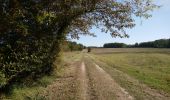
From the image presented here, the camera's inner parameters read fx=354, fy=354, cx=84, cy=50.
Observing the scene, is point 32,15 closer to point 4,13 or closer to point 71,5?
point 4,13

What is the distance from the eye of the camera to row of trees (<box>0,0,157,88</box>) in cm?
1616

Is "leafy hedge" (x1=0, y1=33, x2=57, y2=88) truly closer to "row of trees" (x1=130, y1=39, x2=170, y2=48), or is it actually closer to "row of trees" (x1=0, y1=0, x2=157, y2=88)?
"row of trees" (x1=0, y1=0, x2=157, y2=88)

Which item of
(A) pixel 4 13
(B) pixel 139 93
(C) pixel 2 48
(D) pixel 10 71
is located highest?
(A) pixel 4 13

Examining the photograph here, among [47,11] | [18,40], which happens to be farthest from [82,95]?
[47,11]

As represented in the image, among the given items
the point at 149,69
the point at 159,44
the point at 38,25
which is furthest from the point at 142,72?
the point at 159,44

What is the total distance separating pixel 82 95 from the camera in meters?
16.4

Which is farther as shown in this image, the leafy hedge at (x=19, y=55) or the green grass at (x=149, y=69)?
the green grass at (x=149, y=69)

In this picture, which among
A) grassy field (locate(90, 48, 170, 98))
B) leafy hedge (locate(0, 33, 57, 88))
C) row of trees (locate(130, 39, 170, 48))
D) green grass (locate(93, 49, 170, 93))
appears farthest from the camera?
row of trees (locate(130, 39, 170, 48))

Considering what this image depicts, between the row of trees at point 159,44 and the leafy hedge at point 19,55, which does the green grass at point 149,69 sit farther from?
the row of trees at point 159,44

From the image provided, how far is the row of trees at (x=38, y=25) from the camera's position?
53.0 ft

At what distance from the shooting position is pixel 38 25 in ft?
63.6

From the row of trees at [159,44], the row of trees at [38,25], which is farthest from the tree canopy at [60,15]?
the row of trees at [159,44]

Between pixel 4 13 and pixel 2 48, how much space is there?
1582mm

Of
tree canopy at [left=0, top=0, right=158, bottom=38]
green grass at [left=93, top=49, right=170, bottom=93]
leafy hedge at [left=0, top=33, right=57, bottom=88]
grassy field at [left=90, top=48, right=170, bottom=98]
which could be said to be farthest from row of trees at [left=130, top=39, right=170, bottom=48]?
leafy hedge at [left=0, top=33, right=57, bottom=88]
